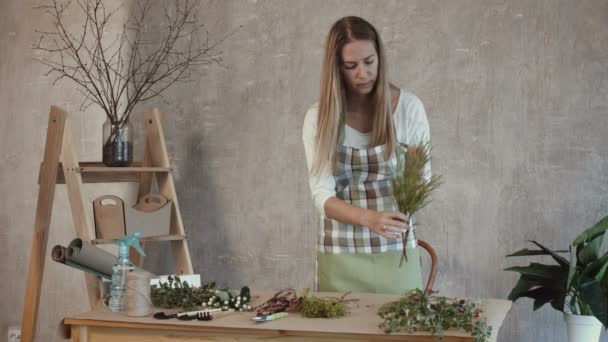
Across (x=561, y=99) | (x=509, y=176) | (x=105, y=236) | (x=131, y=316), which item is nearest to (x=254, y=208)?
(x=105, y=236)

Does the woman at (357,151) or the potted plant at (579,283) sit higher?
the woman at (357,151)

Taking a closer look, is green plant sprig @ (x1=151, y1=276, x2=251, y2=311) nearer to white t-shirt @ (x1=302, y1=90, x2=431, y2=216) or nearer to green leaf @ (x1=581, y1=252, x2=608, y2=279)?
white t-shirt @ (x1=302, y1=90, x2=431, y2=216)

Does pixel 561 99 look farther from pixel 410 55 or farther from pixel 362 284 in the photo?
pixel 362 284

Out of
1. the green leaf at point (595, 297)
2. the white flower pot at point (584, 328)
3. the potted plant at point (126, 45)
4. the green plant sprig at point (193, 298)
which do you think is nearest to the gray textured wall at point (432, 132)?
the potted plant at point (126, 45)

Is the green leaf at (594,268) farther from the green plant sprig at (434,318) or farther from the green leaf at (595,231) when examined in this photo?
the green plant sprig at (434,318)

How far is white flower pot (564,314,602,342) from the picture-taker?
2.96 metres

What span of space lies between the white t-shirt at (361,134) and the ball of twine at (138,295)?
73cm

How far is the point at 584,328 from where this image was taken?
9.75 feet

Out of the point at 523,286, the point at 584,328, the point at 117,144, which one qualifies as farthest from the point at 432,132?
the point at 117,144

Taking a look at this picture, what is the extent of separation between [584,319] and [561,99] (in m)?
1.05

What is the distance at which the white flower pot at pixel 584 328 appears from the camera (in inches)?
117

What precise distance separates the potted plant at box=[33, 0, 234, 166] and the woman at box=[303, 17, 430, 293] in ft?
4.87

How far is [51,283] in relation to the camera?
13.6ft

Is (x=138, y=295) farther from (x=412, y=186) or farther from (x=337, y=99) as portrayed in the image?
(x=337, y=99)
